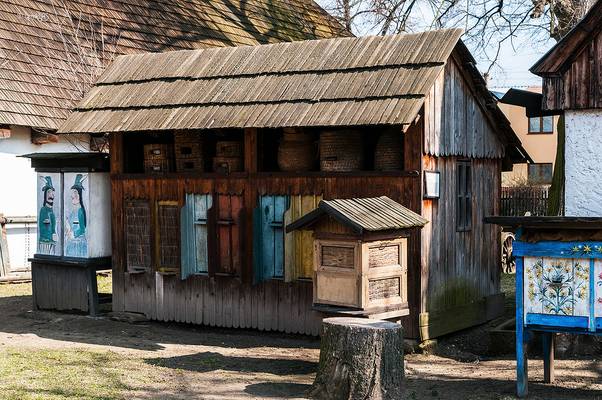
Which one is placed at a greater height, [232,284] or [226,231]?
[226,231]

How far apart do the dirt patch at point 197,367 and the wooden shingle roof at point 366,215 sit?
1.74m

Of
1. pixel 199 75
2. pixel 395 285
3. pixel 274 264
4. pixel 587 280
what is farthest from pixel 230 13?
pixel 587 280

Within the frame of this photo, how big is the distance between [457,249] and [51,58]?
1154 cm

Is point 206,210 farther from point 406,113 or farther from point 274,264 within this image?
point 406,113

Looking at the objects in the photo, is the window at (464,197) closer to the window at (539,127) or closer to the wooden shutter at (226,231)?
the wooden shutter at (226,231)

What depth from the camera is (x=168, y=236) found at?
1390 centimetres

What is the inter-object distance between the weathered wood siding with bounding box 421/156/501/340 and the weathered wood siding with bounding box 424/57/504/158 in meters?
0.18

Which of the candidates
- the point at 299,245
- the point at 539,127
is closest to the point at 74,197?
the point at 299,245

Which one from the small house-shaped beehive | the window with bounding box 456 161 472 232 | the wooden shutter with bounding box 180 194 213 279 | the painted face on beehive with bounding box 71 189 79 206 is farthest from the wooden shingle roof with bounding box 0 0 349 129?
the small house-shaped beehive

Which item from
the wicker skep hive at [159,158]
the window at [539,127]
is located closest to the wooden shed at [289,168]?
the wicker skep hive at [159,158]

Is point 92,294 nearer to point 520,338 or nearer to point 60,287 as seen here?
point 60,287

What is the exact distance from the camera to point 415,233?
12.0 meters

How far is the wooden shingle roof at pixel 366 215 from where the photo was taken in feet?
34.0

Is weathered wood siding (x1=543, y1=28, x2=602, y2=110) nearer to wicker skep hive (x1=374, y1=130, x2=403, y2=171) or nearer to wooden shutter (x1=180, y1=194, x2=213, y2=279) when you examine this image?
wicker skep hive (x1=374, y1=130, x2=403, y2=171)
